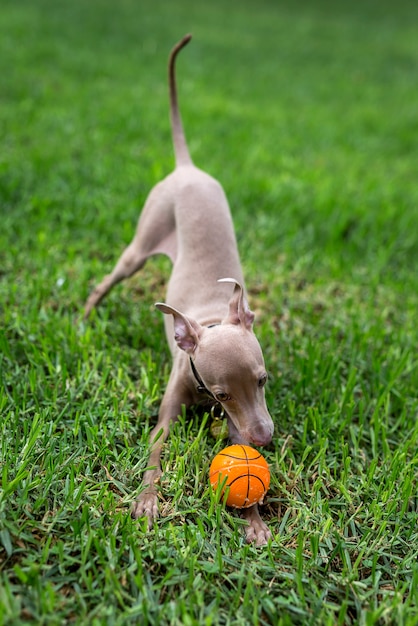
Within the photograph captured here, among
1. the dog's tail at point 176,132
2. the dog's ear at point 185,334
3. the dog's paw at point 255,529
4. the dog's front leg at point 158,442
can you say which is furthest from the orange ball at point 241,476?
the dog's tail at point 176,132

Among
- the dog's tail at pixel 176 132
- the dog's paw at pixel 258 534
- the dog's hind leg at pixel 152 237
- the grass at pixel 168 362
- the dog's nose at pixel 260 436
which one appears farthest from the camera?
the dog's tail at pixel 176 132

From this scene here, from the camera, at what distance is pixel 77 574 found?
200 centimetres

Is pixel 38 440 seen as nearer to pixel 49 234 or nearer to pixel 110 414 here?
pixel 110 414

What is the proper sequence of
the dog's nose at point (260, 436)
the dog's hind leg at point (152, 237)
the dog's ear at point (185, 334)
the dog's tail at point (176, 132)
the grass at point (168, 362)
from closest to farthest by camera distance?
the grass at point (168, 362)
the dog's nose at point (260, 436)
the dog's ear at point (185, 334)
the dog's hind leg at point (152, 237)
the dog's tail at point (176, 132)

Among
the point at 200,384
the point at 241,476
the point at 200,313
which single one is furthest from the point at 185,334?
the point at 241,476

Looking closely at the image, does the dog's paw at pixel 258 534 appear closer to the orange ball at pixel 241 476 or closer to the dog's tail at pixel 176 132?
the orange ball at pixel 241 476

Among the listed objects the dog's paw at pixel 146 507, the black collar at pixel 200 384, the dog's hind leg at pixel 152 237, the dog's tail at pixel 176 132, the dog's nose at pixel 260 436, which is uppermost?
the dog's tail at pixel 176 132

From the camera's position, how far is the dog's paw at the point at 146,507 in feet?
7.62

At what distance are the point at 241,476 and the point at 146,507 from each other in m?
0.37

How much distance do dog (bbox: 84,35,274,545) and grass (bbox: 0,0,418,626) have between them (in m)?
0.11

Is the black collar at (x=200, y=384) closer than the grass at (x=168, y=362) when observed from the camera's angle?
No

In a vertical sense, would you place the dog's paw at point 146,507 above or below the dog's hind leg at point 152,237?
below

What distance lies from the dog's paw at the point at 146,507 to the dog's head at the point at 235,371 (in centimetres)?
43

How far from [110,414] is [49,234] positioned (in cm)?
204
